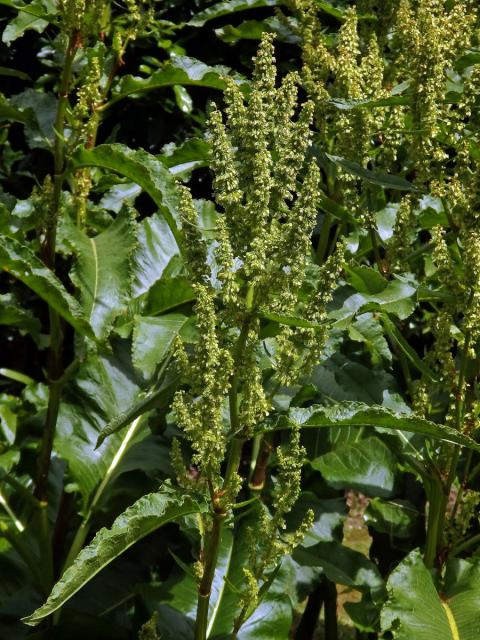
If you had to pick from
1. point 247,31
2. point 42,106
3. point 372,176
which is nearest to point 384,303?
point 372,176

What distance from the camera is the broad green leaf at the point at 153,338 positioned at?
2.13 m

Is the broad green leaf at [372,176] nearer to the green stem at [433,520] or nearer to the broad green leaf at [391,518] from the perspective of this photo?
the green stem at [433,520]

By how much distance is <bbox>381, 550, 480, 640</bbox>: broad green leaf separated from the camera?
2031mm

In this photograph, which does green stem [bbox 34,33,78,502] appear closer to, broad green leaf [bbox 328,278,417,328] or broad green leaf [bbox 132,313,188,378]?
broad green leaf [bbox 132,313,188,378]

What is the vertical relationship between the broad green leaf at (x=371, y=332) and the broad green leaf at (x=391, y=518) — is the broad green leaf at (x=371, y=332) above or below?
above

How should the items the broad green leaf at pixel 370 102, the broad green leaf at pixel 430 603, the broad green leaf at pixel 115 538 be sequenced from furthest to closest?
the broad green leaf at pixel 370 102, the broad green leaf at pixel 430 603, the broad green leaf at pixel 115 538

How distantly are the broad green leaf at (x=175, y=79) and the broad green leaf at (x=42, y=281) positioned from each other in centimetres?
77

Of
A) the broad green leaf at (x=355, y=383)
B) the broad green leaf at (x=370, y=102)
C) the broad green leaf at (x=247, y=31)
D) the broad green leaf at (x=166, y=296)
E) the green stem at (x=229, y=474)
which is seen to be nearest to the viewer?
the green stem at (x=229, y=474)

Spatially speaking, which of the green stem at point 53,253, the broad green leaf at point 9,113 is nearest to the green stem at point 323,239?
the green stem at point 53,253

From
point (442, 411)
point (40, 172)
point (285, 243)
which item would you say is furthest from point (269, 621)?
point (40, 172)

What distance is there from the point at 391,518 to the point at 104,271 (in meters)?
1.15

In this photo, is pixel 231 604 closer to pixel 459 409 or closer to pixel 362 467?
pixel 362 467

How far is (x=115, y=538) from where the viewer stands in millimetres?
1604

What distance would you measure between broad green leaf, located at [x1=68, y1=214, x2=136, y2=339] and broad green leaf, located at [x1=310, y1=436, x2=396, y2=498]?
2.36 ft
